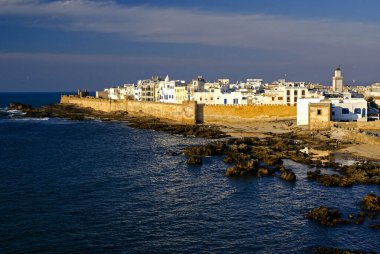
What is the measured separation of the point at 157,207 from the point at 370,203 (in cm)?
1221

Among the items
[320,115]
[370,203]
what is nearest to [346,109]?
[320,115]

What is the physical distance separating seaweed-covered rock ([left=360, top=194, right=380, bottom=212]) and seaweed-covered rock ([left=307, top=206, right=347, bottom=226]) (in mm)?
2101

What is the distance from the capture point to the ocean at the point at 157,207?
2212cm

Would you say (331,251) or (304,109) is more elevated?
(304,109)

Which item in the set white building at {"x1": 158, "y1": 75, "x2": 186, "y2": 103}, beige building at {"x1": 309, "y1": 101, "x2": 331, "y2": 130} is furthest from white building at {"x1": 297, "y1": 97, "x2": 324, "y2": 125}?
white building at {"x1": 158, "y1": 75, "x2": 186, "y2": 103}

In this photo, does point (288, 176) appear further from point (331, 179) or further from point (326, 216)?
point (326, 216)

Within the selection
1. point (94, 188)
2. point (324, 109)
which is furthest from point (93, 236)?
point (324, 109)

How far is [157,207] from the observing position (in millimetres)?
28062

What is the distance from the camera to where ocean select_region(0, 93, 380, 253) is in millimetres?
22125

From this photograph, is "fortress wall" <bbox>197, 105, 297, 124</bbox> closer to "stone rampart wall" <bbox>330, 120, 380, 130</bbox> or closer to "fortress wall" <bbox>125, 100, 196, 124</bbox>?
"fortress wall" <bbox>125, 100, 196, 124</bbox>

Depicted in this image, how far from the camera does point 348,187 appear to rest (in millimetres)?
32188

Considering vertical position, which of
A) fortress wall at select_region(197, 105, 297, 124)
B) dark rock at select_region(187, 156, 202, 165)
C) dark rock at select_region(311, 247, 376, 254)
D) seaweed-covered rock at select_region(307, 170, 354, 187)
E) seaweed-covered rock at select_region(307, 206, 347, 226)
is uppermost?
fortress wall at select_region(197, 105, 297, 124)

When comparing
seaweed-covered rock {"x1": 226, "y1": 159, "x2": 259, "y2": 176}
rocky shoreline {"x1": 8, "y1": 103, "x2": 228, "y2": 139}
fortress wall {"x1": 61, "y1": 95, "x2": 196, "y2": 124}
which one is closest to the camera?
seaweed-covered rock {"x1": 226, "y1": 159, "x2": 259, "y2": 176}

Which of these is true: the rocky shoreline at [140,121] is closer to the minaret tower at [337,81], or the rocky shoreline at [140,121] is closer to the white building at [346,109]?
the white building at [346,109]
